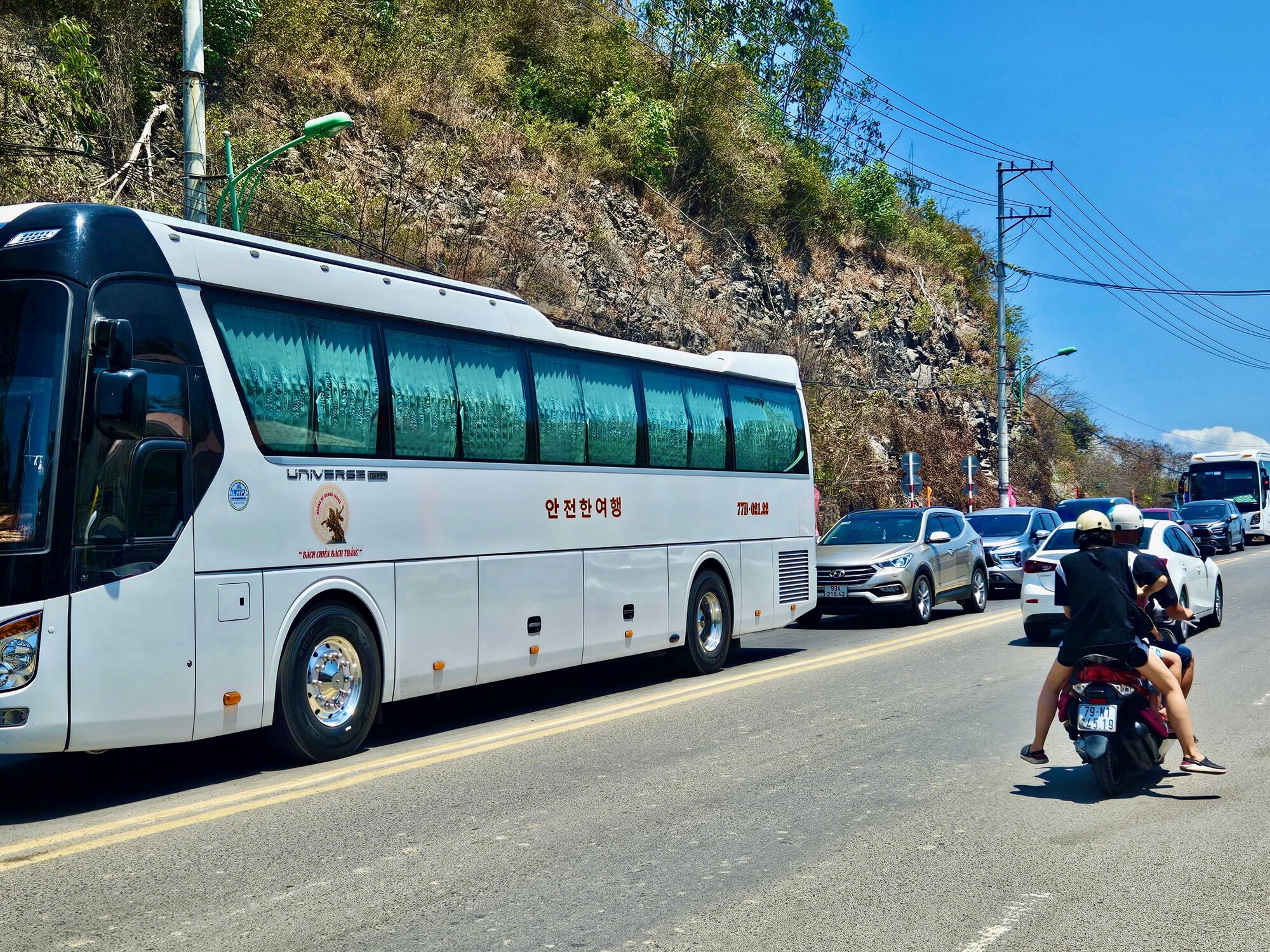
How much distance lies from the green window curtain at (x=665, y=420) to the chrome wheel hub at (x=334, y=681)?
4651 millimetres

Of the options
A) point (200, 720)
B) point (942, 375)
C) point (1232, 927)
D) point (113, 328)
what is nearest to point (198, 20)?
point (113, 328)

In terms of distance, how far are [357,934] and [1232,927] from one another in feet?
11.0

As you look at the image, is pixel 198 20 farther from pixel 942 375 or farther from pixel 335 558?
pixel 942 375

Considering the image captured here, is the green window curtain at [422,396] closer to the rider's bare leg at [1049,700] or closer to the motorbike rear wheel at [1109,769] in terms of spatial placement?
the rider's bare leg at [1049,700]

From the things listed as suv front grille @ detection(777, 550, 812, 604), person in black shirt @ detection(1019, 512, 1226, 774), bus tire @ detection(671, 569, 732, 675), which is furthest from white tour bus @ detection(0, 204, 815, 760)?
person in black shirt @ detection(1019, 512, 1226, 774)

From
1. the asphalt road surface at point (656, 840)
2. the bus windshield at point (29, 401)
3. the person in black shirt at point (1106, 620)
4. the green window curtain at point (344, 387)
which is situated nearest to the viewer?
the asphalt road surface at point (656, 840)

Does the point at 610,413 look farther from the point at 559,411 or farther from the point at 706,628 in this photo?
the point at 706,628

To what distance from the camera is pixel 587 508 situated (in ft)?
37.9

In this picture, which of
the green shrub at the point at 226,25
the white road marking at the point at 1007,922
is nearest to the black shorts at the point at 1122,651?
the white road marking at the point at 1007,922

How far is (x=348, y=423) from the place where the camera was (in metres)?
8.98

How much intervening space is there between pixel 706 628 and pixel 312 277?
6488 millimetres

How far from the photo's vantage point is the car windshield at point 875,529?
19.6 meters

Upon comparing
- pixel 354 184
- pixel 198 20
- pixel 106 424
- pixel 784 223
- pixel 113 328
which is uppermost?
pixel 784 223

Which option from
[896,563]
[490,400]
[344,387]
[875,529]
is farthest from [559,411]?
[875,529]
